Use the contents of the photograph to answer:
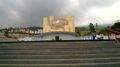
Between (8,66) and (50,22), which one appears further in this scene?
(50,22)

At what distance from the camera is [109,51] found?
13.8 metres

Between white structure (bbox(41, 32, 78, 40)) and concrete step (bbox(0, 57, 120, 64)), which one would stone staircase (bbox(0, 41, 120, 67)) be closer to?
concrete step (bbox(0, 57, 120, 64))

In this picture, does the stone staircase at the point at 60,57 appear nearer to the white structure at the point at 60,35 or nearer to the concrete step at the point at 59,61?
the concrete step at the point at 59,61

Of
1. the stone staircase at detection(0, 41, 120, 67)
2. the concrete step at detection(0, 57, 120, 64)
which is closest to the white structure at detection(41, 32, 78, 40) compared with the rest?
the stone staircase at detection(0, 41, 120, 67)

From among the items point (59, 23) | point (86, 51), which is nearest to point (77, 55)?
point (86, 51)

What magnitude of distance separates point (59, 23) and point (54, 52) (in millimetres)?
25592

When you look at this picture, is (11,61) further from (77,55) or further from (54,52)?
(77,55)

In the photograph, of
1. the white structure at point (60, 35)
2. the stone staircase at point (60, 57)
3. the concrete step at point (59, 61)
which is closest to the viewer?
the stone staircase at point (60, 57)

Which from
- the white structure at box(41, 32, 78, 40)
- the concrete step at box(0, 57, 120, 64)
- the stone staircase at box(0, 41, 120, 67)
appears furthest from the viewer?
the white structure at box(41, 32, 78, 40)

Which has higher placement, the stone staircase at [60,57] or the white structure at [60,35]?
the white structure at [60,35]

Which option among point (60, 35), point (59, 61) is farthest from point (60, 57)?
point (60, 35)

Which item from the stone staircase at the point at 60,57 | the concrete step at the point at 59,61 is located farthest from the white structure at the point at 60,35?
the concrete step at the point at 59,61

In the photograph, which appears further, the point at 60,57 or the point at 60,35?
the point at 60,35

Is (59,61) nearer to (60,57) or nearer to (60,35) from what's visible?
(60,57)
